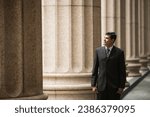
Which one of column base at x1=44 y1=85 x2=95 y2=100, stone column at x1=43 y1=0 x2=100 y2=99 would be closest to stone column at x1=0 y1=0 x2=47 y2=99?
column base at x1=44 y1=85 x2=95 y2=100

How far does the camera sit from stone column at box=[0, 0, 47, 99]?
11422 millimetres

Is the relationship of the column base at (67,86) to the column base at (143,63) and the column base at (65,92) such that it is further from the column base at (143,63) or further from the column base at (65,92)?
the column base at (143,63)

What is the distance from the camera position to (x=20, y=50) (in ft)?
38.5

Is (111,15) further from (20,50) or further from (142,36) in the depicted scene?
(142,36)

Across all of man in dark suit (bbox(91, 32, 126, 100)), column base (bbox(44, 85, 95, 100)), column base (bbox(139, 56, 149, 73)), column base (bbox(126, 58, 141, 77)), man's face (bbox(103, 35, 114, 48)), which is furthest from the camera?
column base (bbox(139, 56, 149, 73))

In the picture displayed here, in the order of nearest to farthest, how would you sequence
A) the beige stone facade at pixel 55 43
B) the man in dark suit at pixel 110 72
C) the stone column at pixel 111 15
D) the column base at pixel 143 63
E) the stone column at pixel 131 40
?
1. the beige stone facade at pixel 55 43
2. the man in dark suit at pixel 110 72
3. the stone column at pixel 111 15
4. the stone column at pixel 131 40
5. the column base at pixel 143 63

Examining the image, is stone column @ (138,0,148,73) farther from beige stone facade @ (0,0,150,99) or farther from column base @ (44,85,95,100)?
column base @ (44,85,95,100)

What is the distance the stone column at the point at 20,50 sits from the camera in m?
11.4

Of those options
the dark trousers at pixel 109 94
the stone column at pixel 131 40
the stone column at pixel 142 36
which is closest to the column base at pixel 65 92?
the dark trousers at pixel 109 94

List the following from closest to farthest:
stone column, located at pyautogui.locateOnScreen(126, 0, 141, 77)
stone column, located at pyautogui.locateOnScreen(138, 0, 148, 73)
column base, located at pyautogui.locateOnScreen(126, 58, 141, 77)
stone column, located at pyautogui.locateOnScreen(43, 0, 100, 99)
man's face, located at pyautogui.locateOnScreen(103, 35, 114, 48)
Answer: man's face, located at pyautogui.locateOnScreen(103, 35, 114, 48) < stone column, located at pyautogui.locateOnScreen(43, 0, 100, 99) < column base, located at pyautogui.locateOnScreen(126, 58, 141, 77) < stone column, located at pyautogui.locateOnScreen(126, 0, 141, 77) < stone column, located at pyautogui.locateOnScreen(138, 0, 148, 73)

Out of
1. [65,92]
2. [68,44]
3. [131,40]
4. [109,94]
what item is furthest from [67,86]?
[131,40]

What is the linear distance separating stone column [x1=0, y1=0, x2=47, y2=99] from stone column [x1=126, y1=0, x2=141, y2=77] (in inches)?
1021

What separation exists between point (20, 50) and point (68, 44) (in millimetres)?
8003

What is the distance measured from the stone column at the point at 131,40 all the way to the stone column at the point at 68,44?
1820 centimetres
